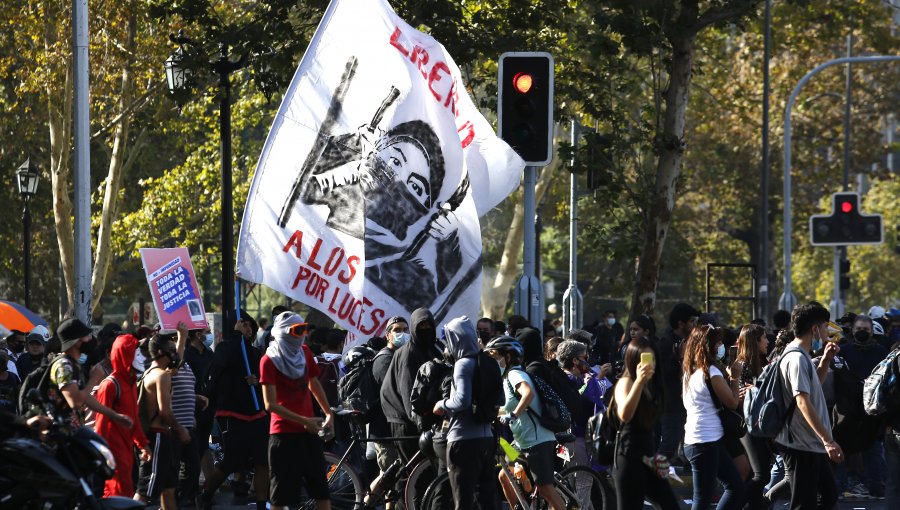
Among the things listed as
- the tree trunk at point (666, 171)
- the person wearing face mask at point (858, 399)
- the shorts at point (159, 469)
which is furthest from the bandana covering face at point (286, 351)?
the tree trunk at point (666, 171)

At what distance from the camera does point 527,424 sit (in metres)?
10.8

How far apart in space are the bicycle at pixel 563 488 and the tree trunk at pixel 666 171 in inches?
352

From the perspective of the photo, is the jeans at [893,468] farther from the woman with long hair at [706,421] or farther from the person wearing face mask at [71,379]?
the person wearing face mask at [71,379]

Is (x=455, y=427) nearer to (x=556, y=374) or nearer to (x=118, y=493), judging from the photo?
(x=556, y=374)

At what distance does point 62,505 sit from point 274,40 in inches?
499

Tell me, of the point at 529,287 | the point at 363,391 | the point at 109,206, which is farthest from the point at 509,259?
the point at 529,287

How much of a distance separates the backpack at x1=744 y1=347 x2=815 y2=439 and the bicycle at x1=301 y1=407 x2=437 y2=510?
225 centimetres

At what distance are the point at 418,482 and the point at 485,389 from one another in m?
1.67

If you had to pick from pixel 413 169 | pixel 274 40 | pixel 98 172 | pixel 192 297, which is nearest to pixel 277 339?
pixel 413 169

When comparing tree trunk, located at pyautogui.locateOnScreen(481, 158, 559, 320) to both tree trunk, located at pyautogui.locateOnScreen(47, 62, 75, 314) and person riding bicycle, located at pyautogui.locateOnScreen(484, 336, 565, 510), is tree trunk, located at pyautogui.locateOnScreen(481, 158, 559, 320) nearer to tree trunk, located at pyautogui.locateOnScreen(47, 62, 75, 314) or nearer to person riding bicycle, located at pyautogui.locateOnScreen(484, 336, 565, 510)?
tree trunk, located at pyautogui.locateOnScreen(47, 62, 75, 314)

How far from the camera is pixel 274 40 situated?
1978cm

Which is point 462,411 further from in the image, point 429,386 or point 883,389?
point 883,389

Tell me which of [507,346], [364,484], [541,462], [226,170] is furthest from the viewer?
[226,170]

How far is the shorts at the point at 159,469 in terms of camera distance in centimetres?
1102
